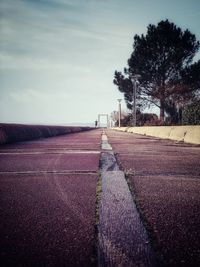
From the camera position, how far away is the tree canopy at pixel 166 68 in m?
35.6

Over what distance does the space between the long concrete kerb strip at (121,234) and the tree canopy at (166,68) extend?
3495 centimetres

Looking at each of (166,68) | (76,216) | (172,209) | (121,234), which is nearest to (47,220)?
(76,216)

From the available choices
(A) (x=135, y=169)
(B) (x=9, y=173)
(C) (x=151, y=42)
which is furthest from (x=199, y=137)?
(C) (x=151, y=42)

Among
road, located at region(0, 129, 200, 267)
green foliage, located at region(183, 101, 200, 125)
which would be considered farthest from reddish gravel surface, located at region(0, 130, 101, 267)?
green foliage, located at region(183, 101, 200, 125)

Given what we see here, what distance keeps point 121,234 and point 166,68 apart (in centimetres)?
3831

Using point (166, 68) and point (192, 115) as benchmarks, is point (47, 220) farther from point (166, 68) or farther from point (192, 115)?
point (166, 68)

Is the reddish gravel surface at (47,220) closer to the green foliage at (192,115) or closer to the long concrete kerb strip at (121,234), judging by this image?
the long concrete kerb strip at (121,234)

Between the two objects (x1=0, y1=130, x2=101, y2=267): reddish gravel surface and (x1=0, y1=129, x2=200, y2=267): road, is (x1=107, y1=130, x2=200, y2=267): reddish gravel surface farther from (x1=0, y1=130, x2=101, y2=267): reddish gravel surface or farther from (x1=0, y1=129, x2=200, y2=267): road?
(x1=0, y1=130, x2=101, y2=267): reddish gravel surface

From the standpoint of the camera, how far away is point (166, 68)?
37156mm

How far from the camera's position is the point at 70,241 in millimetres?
1056

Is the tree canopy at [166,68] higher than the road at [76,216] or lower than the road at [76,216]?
higher

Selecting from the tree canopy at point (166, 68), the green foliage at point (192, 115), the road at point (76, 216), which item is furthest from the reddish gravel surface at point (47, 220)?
the tree canopy at point (166, 68)

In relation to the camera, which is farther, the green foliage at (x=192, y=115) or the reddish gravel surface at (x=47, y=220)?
the green foliage at (x=192, y=115)

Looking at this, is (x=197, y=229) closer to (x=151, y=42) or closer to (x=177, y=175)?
(x=177, y=175)
